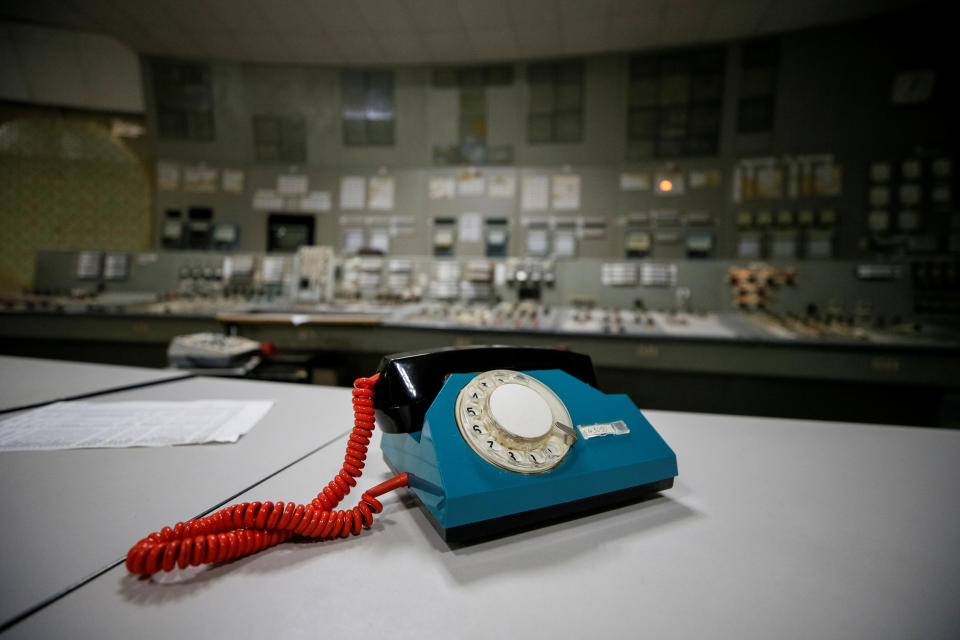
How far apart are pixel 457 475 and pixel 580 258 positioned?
3.01 meters

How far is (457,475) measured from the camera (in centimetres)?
44

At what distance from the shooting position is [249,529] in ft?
1.38

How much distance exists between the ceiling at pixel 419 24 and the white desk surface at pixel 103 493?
3.22 m

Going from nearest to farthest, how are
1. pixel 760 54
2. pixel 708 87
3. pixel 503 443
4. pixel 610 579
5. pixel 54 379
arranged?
pixel 610 579, pixel 503 443, pixel 54 379, pixel 760 54, pixel 708 87

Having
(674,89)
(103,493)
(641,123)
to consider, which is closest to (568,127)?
(641,123)

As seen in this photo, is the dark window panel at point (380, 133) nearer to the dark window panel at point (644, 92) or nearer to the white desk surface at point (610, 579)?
the dark window panel at point (644, 92)

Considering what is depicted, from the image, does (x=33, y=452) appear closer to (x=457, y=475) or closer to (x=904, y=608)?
(x=457, y=475)

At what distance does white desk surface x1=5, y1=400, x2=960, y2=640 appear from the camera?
0.33 m

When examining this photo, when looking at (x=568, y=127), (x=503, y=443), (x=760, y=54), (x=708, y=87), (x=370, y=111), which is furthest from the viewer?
(x=370, y=111)

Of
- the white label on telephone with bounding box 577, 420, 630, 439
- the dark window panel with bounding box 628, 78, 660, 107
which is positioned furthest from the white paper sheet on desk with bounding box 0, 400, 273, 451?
the dark window panel with bounding box 628, 78, 660, 107

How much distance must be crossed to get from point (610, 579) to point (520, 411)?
20 centimetres

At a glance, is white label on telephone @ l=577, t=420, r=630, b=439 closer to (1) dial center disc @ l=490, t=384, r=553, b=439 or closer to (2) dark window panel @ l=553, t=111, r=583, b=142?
(1) dial center disc @ l=490, t=384, r=553, b=439

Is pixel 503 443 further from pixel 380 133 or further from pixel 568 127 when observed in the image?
pixel 380 133

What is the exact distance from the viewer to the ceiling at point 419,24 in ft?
9.34
